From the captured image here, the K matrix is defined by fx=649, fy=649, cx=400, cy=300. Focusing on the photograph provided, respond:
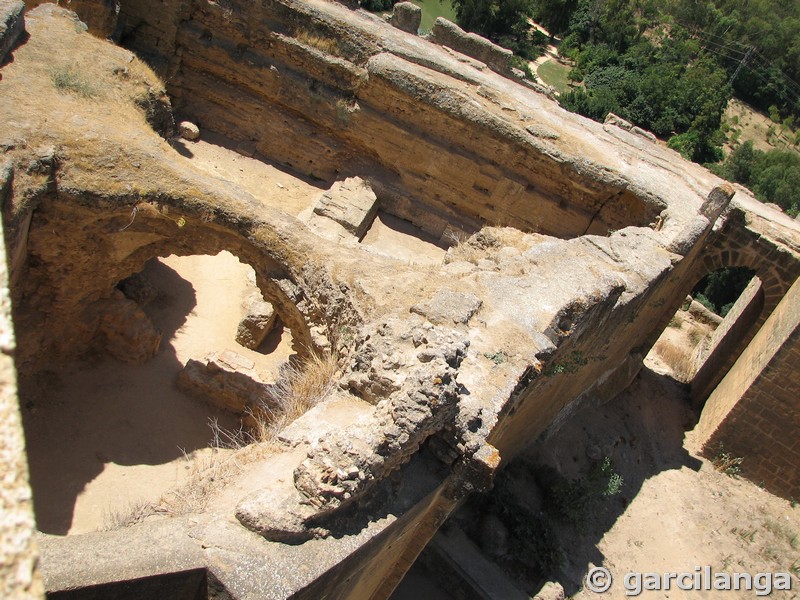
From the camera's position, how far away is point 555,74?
3044 cm

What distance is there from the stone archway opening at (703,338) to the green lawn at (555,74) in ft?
55.3

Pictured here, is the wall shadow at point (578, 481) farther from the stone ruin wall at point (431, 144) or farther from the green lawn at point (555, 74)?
the green lawn at point (555, 74)

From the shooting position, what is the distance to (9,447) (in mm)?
1613

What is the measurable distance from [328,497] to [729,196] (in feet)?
25.7

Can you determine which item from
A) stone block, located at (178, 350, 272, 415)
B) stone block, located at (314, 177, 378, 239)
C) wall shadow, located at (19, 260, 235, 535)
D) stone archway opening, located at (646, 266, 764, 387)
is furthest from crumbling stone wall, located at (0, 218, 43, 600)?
stone archway opening, located at (646, 266, 764, 387)

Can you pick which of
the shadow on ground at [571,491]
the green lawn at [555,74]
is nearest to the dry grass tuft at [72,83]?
the shadow on ground at [571,491]

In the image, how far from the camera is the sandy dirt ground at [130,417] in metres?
6.55

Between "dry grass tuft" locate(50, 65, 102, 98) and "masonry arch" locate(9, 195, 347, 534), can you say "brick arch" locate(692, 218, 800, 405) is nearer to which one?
"masonry arch" locate(9, 195, 347, 534)

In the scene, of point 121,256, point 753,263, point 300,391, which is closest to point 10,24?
point 121,256

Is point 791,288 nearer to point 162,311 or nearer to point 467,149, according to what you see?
point 467,149

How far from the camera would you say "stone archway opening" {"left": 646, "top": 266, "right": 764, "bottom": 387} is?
10.6 meters

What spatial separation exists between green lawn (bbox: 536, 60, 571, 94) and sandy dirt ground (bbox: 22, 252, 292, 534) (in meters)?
23.5

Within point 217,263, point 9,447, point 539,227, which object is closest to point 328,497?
point 9,447

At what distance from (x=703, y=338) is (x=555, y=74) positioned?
20.6 meters
